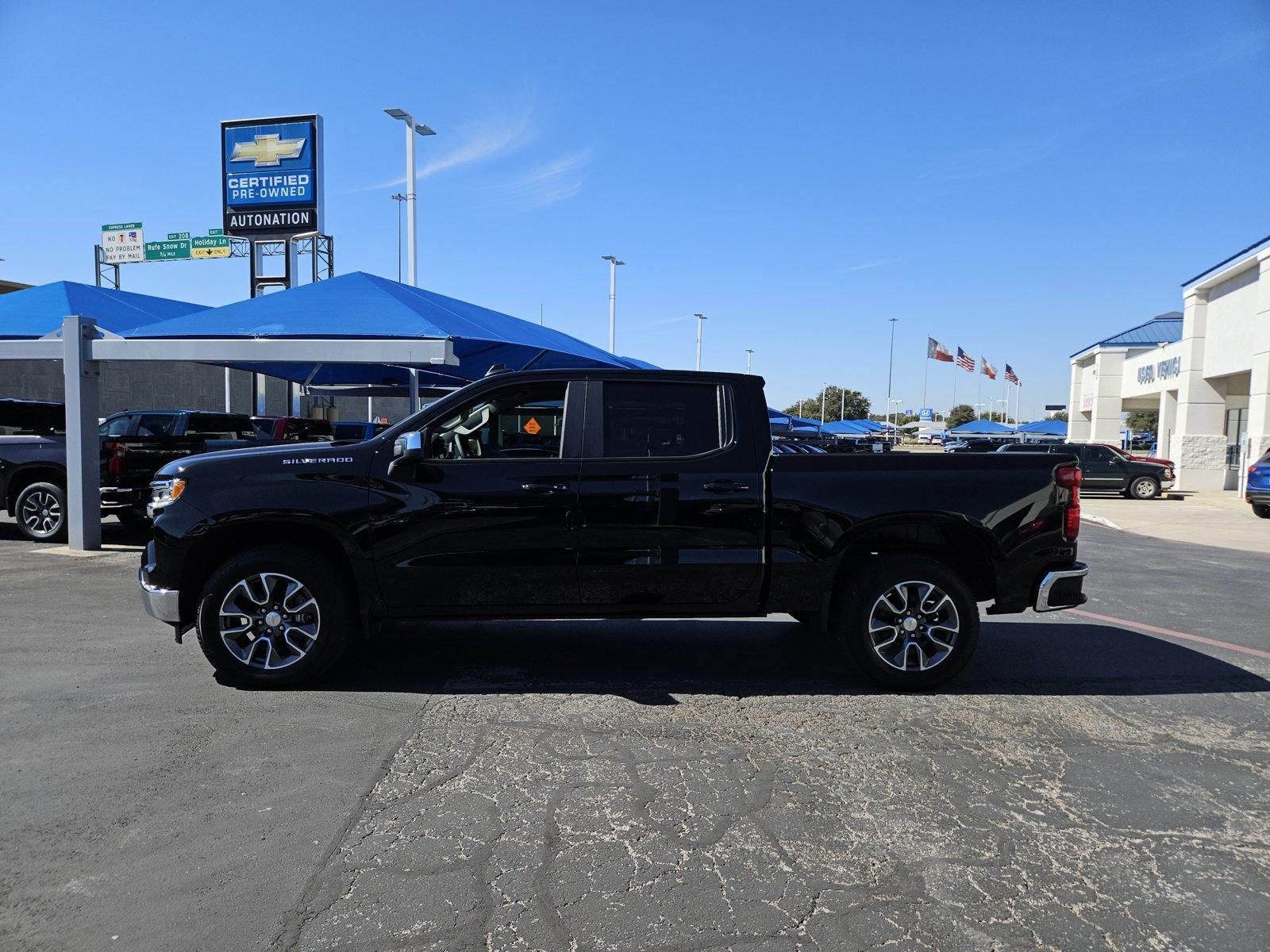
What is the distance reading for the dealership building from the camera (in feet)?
76.2

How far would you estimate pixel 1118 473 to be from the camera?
Answer: 24547 millimetres

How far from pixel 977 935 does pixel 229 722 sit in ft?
12.5

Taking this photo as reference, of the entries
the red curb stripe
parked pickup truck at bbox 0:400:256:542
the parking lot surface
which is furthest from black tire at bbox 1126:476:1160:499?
parked pickup truck at bbox 0:400:256:542

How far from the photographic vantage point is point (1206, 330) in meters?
27.3

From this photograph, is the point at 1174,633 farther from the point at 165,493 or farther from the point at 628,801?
the point at 165,493

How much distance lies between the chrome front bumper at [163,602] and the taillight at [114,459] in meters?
7.13

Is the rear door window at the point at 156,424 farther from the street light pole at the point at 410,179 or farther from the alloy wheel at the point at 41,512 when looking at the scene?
the street light pole at the point at 410,179

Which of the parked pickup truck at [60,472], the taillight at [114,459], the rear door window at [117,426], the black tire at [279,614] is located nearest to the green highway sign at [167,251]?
the rear door window at [117,426]

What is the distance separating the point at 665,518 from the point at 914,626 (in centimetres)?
169

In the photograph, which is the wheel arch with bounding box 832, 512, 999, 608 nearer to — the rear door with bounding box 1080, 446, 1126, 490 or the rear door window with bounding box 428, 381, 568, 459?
the rear door window with bounding box 428, 381, 568, 459

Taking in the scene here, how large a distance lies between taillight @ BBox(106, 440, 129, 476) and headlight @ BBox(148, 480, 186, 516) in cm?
687

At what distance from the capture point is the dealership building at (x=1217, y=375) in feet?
76.2

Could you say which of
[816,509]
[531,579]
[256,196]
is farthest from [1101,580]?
[256,196]

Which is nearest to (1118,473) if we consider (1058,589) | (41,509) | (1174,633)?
(1174,633)
